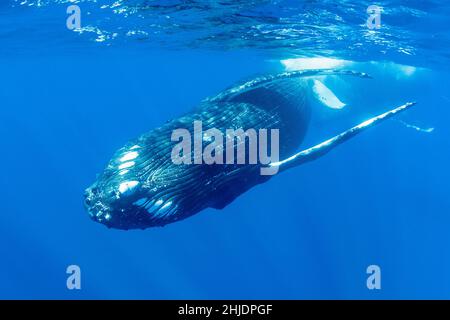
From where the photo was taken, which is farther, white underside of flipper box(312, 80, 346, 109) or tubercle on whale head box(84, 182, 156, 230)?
white underside of flipper box(312, 80, 346, 109)

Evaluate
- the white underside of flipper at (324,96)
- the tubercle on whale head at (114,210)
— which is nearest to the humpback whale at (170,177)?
the tubercle on whale head at (114,210)

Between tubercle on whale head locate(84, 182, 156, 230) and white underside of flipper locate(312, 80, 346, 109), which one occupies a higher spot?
tubercle on whale head locate(84, 182, 156, 230)

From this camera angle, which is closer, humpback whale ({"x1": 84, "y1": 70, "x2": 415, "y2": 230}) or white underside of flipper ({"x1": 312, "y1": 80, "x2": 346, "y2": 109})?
humpback whale ({"x1": 84, "y1": 70, "x2": 415, "y2": 230})

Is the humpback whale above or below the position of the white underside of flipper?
above

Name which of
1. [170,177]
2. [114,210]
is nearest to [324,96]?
[170,177]

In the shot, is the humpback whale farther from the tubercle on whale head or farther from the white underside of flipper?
the white underside of flipper

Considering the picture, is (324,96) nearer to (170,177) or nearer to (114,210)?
(170,177)

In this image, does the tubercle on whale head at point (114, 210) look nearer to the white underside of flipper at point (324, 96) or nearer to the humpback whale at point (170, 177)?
the humpback whale at point (170, 177)

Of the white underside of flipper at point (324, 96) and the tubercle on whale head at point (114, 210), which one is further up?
the tubercle on whale head at point (114, 210)

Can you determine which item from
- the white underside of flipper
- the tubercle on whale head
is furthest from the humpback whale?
the white underside of flipper
